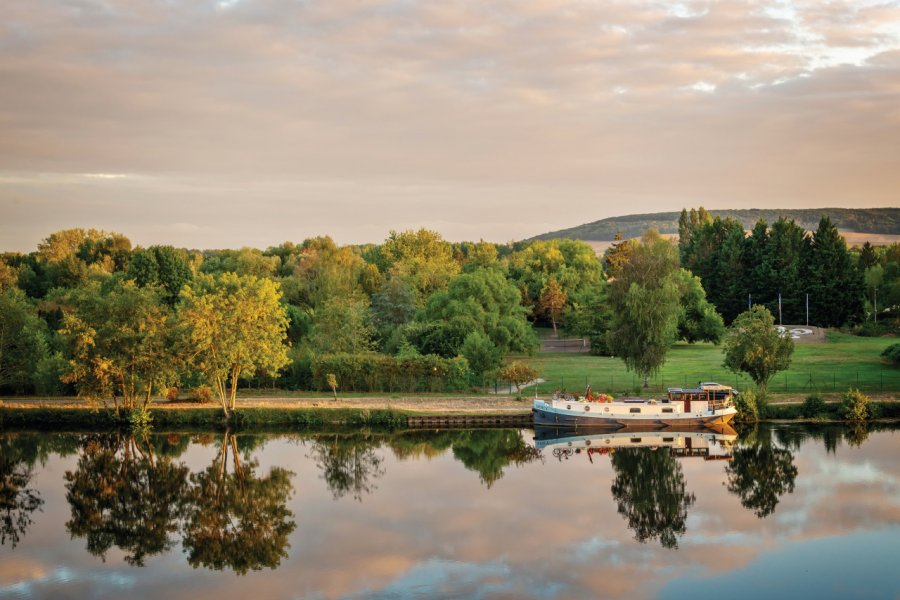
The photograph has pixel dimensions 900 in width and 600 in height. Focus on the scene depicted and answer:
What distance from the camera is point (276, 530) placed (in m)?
29.5

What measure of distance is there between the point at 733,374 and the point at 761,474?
2153 cm

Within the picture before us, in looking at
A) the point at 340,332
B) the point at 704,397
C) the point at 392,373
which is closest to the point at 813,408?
the point at 704,397

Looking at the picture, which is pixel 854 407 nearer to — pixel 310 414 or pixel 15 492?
pixel 310 414

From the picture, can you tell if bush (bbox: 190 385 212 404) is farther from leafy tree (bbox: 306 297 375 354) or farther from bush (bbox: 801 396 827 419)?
bush (bbox: 801 396 827 419)

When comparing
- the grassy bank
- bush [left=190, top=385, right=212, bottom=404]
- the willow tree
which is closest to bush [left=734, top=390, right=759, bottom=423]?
the grassy bank

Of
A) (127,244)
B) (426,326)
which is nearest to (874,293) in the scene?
(426,326)

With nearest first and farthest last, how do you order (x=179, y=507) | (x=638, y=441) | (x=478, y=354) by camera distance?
(x=179, y=507) < (x=638, y=441) < (x=478, y=354)

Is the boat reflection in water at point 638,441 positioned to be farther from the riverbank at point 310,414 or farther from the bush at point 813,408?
the bush at point 813,408

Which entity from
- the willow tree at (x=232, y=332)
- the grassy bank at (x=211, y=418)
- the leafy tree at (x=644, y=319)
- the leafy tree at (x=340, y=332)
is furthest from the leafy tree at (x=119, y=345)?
the leafy tree at (x=644, y=319)

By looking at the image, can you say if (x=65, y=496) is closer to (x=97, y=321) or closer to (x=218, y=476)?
(x=218, y=476)

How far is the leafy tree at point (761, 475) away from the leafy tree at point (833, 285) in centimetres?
5413

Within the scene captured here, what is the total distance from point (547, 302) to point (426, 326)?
32211 mm

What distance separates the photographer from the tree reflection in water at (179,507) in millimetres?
27859

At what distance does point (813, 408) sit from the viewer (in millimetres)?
46375
